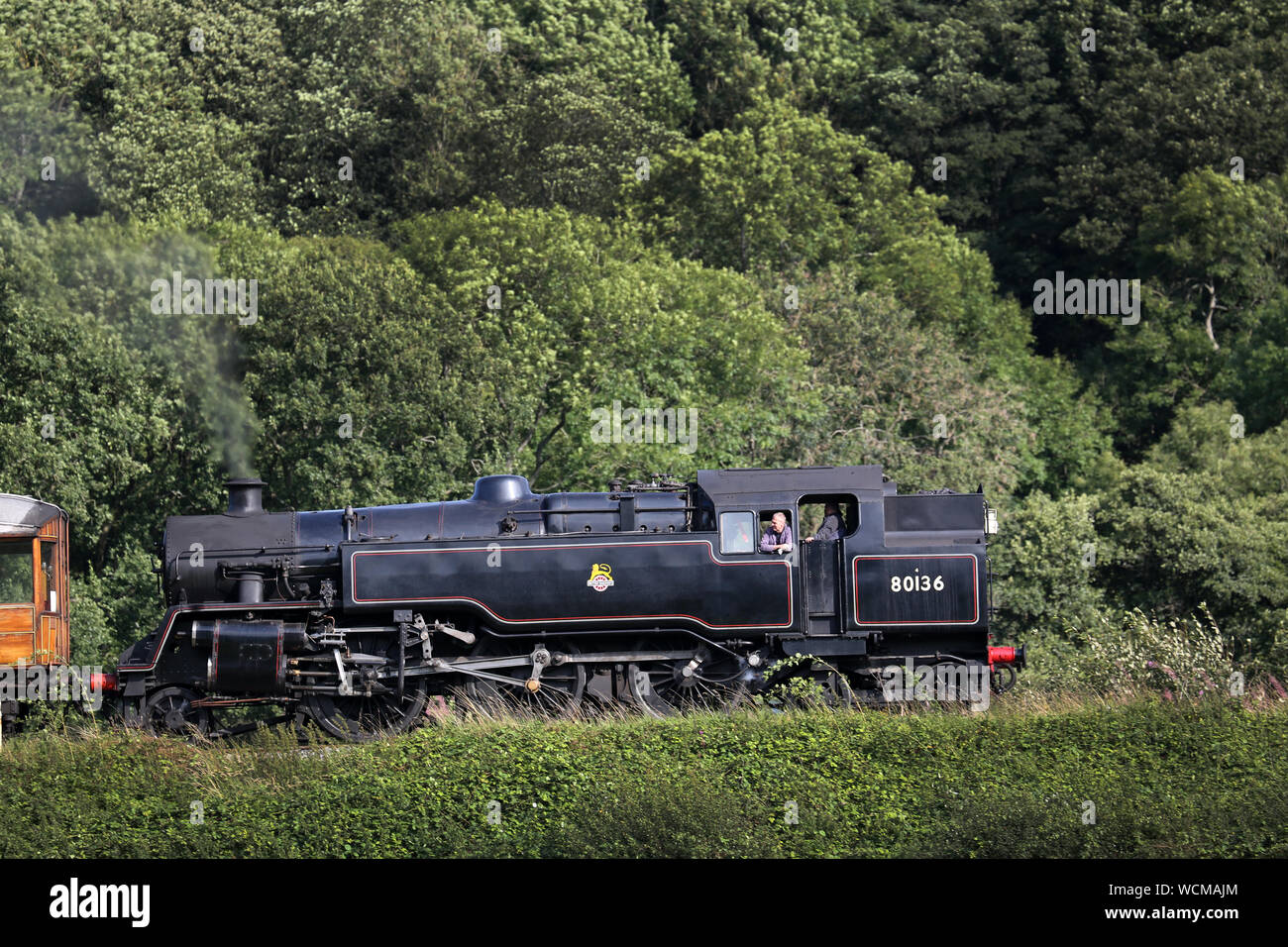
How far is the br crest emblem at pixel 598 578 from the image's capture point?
1905 centimetres

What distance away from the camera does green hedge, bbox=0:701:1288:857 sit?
1436 cm

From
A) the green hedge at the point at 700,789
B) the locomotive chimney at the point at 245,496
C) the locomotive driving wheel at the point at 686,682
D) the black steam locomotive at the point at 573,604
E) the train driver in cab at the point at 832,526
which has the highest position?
the locomotive chimney at the point at 245,496

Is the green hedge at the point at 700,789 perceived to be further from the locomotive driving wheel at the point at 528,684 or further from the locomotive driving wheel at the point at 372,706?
the locomotive driving wheel at the point at 528,684

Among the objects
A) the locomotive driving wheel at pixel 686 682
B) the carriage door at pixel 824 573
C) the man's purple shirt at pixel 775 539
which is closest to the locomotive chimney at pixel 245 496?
the locomotive driving wheel at pixel 686 682

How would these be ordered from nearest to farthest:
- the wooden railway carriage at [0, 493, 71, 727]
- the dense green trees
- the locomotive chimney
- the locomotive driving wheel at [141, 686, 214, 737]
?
the locomotive driving wheel at [141, 686, 214, 737]
the wooden railway carriage at [0, 493, 71, 727]
the locomotive chimney
the dense green trees

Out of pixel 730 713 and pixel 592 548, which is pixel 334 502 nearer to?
pixel 592 548

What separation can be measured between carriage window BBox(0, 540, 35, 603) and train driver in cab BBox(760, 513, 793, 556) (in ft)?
28.5

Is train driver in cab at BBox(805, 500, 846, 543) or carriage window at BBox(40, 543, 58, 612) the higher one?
train driver in cab at BBox(805, 500, 846, 543)

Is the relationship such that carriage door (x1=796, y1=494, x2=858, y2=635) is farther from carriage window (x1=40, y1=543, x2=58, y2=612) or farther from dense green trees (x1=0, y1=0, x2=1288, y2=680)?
carriage window (x1=40, y1=543, x2=58, y2=612)

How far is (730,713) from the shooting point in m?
17.7

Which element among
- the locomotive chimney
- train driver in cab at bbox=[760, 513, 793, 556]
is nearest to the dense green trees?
train driver in cab at bbox=[760, 513, 793, 556]

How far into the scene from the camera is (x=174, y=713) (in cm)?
1903

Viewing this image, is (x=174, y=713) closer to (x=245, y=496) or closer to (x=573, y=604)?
(x=245, y=496)

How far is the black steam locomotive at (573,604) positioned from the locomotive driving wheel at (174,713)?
0.03 metres
